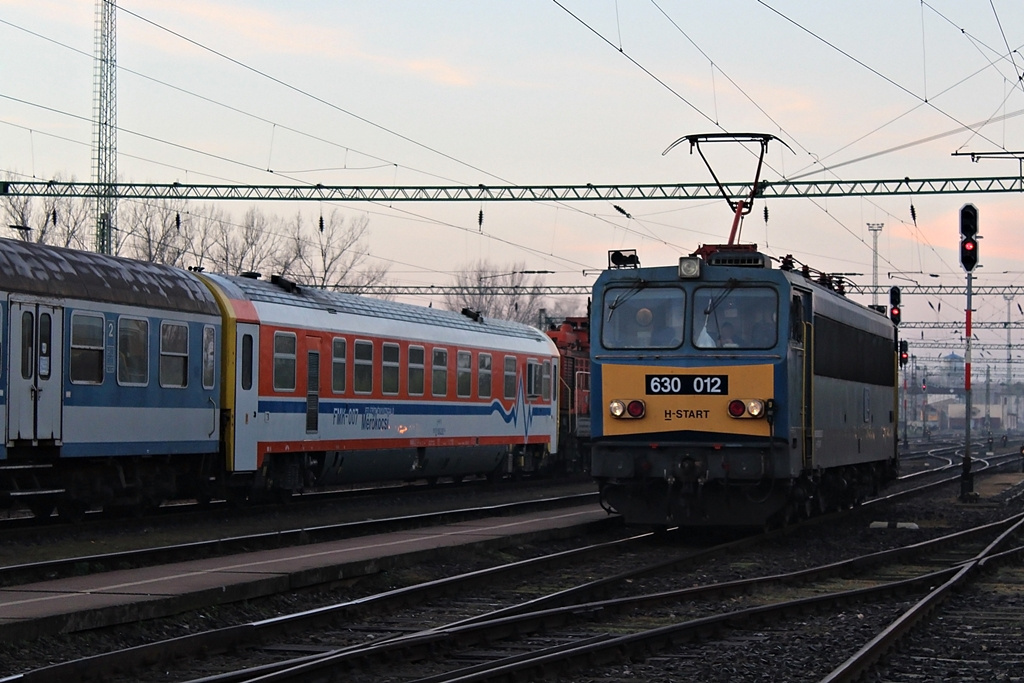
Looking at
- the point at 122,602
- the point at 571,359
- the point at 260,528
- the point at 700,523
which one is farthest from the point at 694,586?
the point at 571,359

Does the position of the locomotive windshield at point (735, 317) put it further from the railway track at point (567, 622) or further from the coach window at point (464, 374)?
the coach window at point (464, 374)

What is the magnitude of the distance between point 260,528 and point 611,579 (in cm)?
675

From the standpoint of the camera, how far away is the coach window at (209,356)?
66.7ft

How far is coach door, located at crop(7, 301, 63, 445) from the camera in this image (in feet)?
55.3

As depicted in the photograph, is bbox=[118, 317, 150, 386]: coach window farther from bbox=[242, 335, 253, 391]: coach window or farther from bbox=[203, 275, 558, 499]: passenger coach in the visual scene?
bbox=[242, 335, 253, 391]: coach window

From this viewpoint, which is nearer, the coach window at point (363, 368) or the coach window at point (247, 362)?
the coach window at point (247, 362)

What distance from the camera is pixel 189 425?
65.4ft

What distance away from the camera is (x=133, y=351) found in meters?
19.0

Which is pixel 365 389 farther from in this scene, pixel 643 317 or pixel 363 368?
pixel 643 317

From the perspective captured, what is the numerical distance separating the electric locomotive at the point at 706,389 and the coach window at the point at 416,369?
8072 mm

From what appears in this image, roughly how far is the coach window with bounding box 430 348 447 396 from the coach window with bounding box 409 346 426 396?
453 mm

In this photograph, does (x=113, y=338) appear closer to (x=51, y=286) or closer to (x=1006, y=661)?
(x=51, y=286)

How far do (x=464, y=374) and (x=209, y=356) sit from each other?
866 cm

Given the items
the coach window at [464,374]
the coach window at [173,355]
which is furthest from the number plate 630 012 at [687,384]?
the coach window at [464,374]
